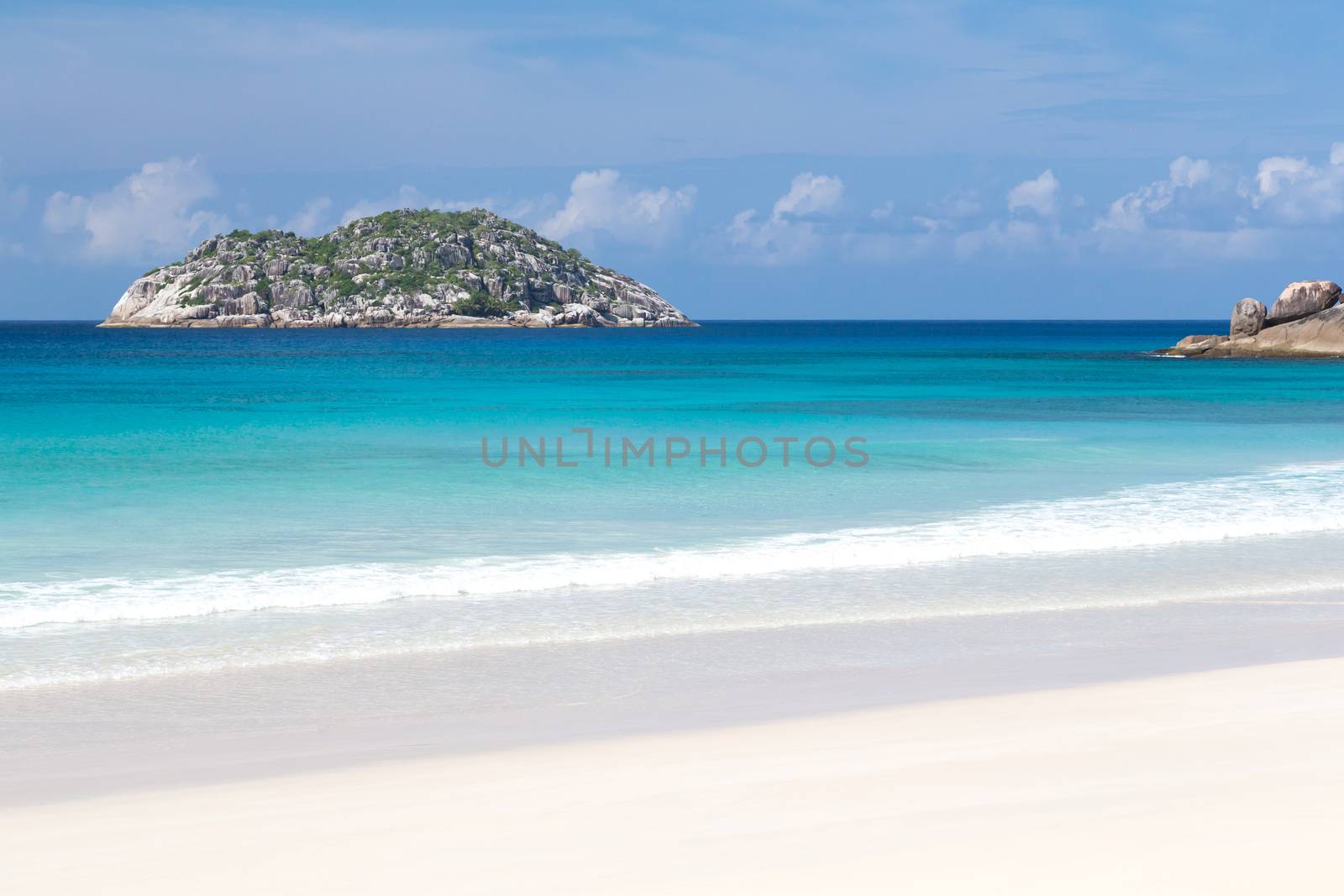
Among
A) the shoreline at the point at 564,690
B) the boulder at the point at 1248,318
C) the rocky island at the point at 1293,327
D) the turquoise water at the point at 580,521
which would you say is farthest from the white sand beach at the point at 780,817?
the boulder at the point at 1248,318

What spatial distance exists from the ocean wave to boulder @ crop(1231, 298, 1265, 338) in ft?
193

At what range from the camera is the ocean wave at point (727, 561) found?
33.7 feet

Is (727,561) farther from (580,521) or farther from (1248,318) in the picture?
(1248,318)

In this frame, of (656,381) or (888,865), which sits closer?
(888,865)

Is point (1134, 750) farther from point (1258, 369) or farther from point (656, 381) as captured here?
point (1258, 369)

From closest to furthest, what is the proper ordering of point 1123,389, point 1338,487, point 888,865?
point 888,865, point 1338,487, point 1123,389

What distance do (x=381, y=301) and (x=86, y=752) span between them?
19619cm

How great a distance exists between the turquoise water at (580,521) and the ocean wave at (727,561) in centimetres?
5

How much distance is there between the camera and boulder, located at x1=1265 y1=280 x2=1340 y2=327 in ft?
219

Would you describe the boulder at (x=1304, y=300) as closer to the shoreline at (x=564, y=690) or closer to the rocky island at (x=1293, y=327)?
the rocky island at (x=1293, y=327)

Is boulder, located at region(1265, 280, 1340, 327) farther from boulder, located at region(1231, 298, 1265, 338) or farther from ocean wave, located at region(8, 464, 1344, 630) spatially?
ocean wave, located at region(8, 464, 1344, 630)

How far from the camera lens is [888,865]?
4703 millimetres

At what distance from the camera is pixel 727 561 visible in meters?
12.2

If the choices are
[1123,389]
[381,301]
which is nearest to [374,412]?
[1123,389]
